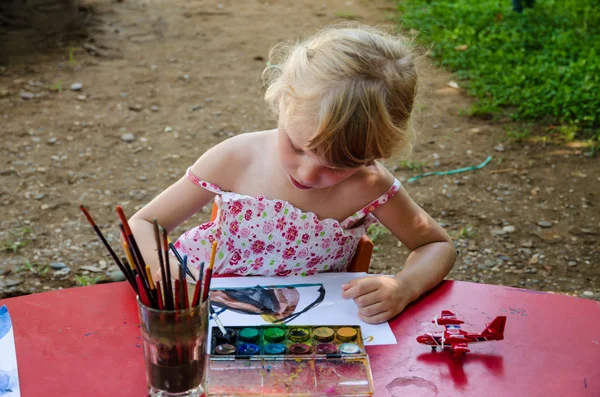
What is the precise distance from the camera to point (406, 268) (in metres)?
1.60

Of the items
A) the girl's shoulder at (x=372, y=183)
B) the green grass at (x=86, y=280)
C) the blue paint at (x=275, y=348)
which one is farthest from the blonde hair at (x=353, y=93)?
the green grass at (x=86, y=280)

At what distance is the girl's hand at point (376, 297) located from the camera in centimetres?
143

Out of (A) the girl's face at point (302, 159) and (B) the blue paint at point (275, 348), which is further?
(A) the girl's face at point (302, 159)

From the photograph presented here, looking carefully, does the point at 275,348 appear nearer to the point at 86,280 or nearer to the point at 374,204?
the point at 374,204

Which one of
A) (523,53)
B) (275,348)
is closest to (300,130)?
(275,348)

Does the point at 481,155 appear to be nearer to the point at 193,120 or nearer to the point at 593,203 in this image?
the point at 593,203

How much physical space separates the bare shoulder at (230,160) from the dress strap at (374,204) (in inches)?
10.8

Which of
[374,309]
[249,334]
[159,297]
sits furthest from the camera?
[374,309]

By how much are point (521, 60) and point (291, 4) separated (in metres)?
2.40

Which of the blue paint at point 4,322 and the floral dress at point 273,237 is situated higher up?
the blue paint at point 4,322

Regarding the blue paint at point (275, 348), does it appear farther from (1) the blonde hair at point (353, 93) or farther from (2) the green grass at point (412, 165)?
(2) the green grass at point (412, 165)

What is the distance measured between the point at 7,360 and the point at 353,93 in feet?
2.62

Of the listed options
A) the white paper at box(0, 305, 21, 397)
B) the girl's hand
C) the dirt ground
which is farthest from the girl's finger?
the dirt ground

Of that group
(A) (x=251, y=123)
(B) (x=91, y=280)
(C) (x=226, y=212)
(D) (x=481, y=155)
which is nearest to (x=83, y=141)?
(A) (x=251, y=123)
